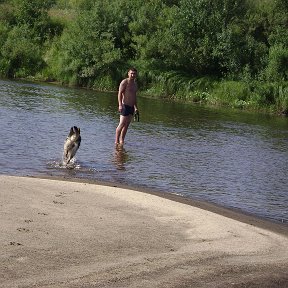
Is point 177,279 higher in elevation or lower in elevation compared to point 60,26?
lower

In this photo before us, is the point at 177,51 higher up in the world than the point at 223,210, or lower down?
higher up

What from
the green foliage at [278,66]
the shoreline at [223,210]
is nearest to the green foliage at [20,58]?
the green foliage at [278,66]

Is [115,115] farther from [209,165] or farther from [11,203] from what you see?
[11,203]

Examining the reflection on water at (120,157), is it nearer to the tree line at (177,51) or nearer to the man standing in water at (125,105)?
the man standing in water at (125,105)

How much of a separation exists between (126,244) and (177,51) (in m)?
38.2

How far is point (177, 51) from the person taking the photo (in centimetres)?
4559

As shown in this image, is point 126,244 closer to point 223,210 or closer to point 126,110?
point 223,210

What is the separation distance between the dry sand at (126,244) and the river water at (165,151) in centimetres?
251

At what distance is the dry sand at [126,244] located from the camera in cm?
707

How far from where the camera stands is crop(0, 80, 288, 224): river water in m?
14.0

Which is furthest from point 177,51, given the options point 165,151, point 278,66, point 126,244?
point 126,244

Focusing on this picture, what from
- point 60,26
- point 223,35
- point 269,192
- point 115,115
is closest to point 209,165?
point 269,192

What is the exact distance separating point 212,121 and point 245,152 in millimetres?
8844

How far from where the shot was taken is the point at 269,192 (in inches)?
559
